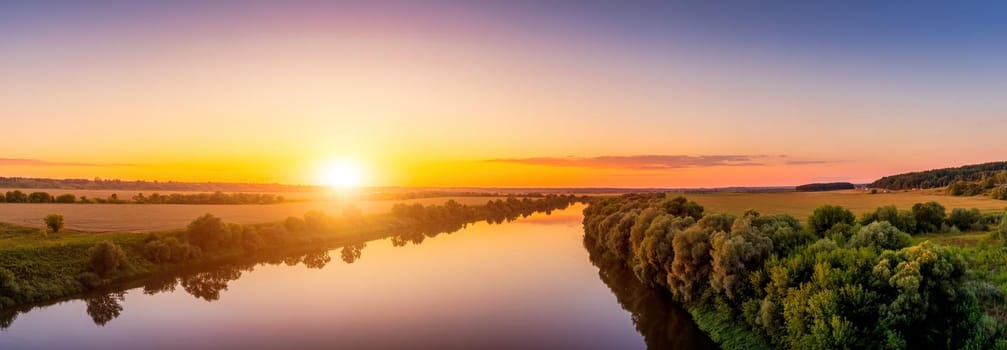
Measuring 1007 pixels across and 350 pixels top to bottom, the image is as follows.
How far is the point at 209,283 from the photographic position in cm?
4150

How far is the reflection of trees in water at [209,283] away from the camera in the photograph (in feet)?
123

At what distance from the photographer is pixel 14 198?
7644 cm

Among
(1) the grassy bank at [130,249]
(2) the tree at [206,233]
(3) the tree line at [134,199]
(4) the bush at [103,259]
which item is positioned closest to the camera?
(1) the grassy bank at [130,249]

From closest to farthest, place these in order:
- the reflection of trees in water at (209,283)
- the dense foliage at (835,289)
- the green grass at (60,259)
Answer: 1. the dense foliage at (835,289)
2. the green grass at (60,259)
3. the reflection of trees in water at (209,283)

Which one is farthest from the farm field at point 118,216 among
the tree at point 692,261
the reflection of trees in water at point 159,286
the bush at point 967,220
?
the bush at point 967,220

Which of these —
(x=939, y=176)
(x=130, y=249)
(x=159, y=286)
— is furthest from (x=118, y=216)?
(x=939, y=176)

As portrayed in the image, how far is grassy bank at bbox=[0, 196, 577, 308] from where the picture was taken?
35250 mm

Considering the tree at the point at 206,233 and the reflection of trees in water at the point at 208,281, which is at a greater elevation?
the tree at the point at 206,233

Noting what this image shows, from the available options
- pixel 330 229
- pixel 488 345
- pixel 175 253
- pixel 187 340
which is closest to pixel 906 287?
pixel 488 345

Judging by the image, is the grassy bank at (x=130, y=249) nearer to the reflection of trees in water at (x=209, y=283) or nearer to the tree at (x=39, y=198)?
the reflection of trees in water at (x=209, y=283)

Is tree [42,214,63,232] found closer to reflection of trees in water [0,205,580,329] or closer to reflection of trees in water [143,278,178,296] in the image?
reflection of trees in water [0,205,580,329]

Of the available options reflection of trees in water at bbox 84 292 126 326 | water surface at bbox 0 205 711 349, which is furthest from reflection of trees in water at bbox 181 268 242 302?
reflection of trees in water at bbox 84 292 126 326

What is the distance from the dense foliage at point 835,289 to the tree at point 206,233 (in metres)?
44.6

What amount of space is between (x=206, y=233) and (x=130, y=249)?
7.45 meters
